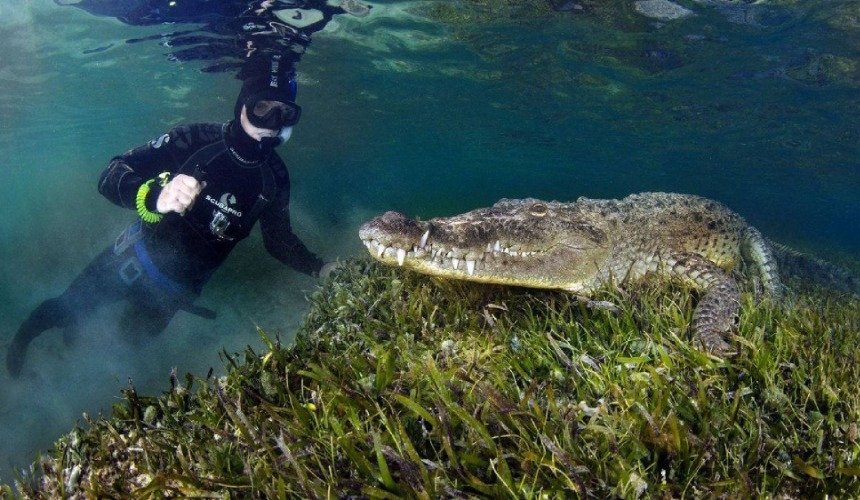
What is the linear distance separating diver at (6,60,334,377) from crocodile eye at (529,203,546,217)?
400cm

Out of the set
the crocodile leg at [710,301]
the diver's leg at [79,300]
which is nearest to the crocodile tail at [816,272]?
the crocodile leg at [710,301]

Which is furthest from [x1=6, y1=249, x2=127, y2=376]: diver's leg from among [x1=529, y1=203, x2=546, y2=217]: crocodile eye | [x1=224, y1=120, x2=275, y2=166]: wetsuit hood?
[x1=529, y1=203, x2=546, y2=217]: crocodile eye

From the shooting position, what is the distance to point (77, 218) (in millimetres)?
26719

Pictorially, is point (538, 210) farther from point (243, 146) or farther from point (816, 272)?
point (816, 272)

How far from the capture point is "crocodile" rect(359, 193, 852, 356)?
8.16 feet

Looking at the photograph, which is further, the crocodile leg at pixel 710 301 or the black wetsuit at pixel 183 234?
the black wetsuit at pixel 183 234

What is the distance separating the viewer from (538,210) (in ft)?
10.3

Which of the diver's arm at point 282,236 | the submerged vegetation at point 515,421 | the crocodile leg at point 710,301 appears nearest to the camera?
the submerged vegetation at point 515,421

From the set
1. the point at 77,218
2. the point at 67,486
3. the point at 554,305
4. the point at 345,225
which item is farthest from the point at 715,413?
the point at 77,218

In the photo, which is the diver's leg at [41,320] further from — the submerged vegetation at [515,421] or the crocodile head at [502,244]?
the crocodile head at [502,244]

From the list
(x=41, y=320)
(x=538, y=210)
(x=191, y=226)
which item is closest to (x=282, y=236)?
(x=191, y=226)

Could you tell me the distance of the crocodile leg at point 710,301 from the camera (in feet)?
7.70

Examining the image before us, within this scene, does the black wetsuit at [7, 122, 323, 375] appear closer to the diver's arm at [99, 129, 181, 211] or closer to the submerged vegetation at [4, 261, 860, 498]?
the diver's arm at [99, 129, 181, 211]

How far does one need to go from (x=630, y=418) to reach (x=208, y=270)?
662 cm
